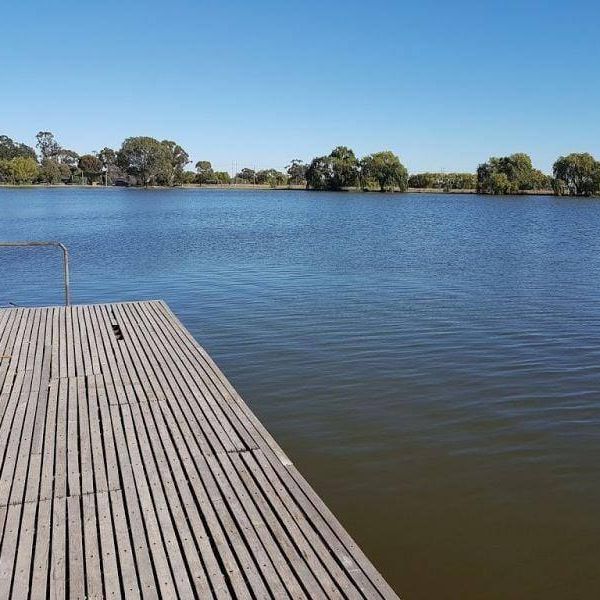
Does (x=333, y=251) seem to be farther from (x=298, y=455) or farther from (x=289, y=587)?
(x=289, y=587)

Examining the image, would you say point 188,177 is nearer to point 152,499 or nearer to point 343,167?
point 343,167

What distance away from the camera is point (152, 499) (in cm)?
426

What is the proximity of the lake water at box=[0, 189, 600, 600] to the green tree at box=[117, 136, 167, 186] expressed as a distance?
385 ft

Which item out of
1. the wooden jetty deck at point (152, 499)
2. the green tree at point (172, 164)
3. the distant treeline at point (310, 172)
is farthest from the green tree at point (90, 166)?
the wooden jetty deck at point (152, 499)

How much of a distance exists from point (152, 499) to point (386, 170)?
123771mm

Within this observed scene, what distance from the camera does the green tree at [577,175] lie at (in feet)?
354

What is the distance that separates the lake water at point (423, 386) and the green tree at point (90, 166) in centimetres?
13262

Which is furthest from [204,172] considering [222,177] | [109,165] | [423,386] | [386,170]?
[423,386]

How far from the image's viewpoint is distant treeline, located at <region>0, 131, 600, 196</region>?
11650 cm

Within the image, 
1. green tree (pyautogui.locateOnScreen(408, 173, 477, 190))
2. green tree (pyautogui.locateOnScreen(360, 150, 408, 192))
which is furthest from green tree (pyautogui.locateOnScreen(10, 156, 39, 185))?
green tree (pyautogui.locateOnScreen(408, 173, 477, 190))

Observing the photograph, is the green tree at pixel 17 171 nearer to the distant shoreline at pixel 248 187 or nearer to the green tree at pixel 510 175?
the distant shoreline at pixel 248 187

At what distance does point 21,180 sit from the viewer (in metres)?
122

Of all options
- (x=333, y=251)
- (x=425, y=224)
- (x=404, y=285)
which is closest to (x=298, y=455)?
(x=404, y=285)

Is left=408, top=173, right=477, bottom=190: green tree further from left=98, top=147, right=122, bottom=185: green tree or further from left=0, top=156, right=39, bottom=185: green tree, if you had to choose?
left=0, top=156, right=39, bottom=185: green tree
